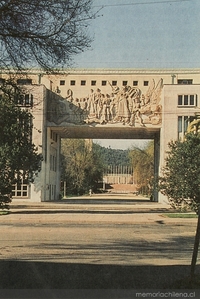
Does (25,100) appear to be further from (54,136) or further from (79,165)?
(79,165)

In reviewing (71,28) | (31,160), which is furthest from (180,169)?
(71,28)

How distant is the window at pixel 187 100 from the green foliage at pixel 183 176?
1571 cm

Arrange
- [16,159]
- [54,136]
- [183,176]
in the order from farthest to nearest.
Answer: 1. [54,136]
2. [183,176]
3. [16,159]

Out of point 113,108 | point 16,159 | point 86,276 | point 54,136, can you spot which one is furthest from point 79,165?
point 86,276

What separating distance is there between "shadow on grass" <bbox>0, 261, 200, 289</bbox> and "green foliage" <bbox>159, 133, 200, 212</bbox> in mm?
15657

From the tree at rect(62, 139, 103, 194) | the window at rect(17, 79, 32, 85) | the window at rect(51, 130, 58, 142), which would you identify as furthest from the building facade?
the window at rect(17, 79, 32, 85)

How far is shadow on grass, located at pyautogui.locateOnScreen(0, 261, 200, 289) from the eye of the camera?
261 inches

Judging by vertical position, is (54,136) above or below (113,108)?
below

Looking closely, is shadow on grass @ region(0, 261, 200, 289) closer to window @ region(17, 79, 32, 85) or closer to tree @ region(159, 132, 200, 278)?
window @ region(17, 79, 32, 85)

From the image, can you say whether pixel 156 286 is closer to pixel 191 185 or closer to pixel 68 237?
pixel 68 237

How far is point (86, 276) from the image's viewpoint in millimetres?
7160

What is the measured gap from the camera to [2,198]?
2208cm

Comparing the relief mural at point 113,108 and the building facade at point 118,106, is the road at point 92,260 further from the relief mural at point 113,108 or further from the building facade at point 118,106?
the relief mural at point 113,108

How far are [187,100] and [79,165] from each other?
31.2 m
